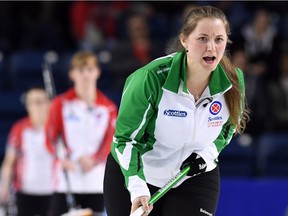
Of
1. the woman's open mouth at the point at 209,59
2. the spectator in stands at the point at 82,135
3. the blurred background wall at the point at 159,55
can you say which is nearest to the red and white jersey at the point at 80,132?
the spectator in stands at the point at 82,135

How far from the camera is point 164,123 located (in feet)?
13.4

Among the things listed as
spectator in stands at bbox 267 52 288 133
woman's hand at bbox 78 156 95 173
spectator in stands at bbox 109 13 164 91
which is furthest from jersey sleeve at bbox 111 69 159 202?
spectator in stands at bbox 109 13 164 91

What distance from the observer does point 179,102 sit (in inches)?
161

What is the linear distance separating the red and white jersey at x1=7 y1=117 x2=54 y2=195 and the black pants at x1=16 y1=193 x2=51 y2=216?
0.15 feet

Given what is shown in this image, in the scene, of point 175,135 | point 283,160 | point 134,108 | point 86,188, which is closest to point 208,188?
point 175,135

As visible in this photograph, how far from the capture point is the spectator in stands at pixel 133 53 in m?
9.04

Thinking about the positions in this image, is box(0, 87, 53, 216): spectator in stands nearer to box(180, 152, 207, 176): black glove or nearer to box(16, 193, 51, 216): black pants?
box(16, 193, 51, 216): black pants

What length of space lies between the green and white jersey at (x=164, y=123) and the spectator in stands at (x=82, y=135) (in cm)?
223

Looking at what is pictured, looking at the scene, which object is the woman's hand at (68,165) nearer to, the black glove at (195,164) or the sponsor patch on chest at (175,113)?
the black glove at (195,164)

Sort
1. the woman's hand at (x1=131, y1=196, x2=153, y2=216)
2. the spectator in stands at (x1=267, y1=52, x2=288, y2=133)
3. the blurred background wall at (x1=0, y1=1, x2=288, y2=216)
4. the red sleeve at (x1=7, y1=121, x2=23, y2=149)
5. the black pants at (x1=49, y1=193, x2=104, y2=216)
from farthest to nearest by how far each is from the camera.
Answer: the spectator in stands at (x1=267, y1=52, x2=288, y2=133) → the blurred background wall at (x1=0, y1=1, x2=288, y2=216) → the red sleeve at (x1=7, y1=121, x2=23, y2=149) → the black pants at (x1=49, y1=193, x2=104, y2=216) → the woman's hand at (x1=131, y1=196, x2=153, y2=216)

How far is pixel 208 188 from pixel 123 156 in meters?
0.48

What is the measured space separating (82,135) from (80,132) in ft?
0.10

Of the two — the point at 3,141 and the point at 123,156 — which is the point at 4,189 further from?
the point at 123,156

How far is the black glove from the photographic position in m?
4.16
